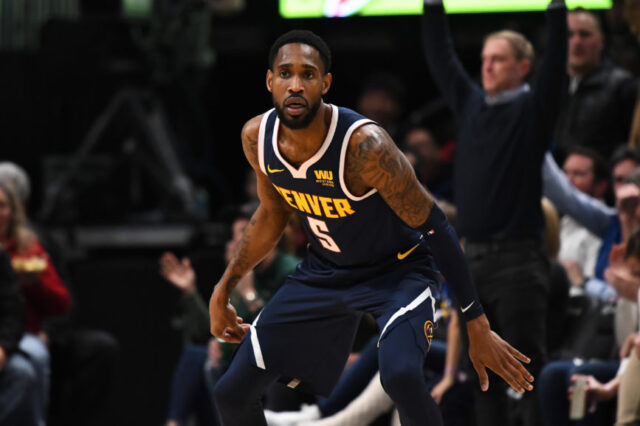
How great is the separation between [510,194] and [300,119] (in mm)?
1259

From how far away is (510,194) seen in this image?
413cm

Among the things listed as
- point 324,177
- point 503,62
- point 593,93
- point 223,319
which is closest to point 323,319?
point 223,319

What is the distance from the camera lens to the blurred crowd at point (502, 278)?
4094mm

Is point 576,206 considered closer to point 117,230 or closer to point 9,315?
point 9,315

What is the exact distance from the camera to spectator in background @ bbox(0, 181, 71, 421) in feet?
16.9

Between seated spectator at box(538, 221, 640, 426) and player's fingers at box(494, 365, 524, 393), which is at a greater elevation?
player's fingers at box(494, 365, 524, 393)

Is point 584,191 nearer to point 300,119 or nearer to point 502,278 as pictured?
point 502,278

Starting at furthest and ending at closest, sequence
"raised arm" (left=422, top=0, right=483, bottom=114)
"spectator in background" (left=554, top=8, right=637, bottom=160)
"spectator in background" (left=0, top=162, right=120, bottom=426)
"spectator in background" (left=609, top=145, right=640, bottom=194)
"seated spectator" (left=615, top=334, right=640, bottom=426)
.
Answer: "spectator in background" (left=0, top=162, right=120, bottom=426) < "spectator in background" (left=554, top=8, right=637, bottom=160) < "spectator in background" (left=609, top=145, right=640, bottom=194) < "raised arm" (left=422, top=0, right=483, bottom=114) < "seated spectator" (left=615, top=334, right=640, bottom=426)

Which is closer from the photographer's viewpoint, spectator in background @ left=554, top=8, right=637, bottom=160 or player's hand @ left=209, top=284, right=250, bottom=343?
player's hand @ left=209, top=284, right=250, bottom=343

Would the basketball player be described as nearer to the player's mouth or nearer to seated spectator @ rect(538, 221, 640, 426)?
the player's mouth

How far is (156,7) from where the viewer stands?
6.64m

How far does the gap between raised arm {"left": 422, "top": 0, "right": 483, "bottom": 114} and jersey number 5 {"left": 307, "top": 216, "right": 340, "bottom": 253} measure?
1207 mm

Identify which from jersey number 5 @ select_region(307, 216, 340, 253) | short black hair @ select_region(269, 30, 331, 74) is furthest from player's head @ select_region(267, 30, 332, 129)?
jersey number 5 @ select_region(307, 216, 340, 253)

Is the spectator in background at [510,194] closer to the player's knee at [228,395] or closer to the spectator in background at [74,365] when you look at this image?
the player's knee at [228,395]
